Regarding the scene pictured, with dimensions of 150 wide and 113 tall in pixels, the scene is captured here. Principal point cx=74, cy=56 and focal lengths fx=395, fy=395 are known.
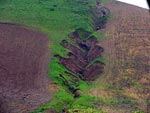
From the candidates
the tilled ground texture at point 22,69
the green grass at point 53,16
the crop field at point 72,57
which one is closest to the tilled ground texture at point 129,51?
the crop field at point 72,57

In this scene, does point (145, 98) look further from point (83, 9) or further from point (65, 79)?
point (83, 9)

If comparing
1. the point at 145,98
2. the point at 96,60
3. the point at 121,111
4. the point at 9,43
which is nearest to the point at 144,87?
the point at 145,98

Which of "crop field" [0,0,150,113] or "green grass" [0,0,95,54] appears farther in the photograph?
"green grass" [0,0,95,54]

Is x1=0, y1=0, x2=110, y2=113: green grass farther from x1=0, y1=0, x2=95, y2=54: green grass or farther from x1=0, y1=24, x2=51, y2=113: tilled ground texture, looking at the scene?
x1=0, y1=24, x2=51, y2=113: tilled ground texture

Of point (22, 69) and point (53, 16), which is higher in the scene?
point (53, 16)

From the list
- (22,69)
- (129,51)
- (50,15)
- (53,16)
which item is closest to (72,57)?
(129,51)

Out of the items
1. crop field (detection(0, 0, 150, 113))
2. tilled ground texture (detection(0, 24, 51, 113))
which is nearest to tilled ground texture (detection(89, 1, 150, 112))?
crop field (detection(0, 0, 150, 113))

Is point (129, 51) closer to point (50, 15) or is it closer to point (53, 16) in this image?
point (53, 16)
